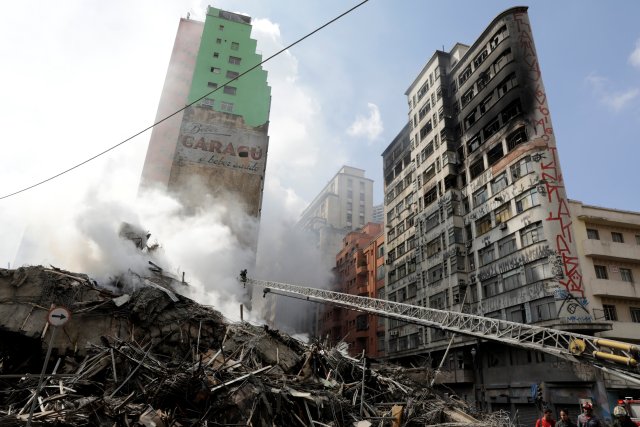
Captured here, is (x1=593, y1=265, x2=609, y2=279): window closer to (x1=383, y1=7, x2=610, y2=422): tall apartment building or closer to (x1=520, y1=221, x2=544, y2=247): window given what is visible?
(x1=383, y1=7, x2=610, y2=422): tall apartment building

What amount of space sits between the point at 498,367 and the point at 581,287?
27.9ft

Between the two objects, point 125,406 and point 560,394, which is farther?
point 560,394

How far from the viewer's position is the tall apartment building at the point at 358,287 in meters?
52.5

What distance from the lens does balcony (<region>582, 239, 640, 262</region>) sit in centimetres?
2692

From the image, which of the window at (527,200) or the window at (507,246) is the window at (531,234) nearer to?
the window at (507,246)

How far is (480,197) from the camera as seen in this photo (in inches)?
1374

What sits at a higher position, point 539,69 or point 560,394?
point 539,69

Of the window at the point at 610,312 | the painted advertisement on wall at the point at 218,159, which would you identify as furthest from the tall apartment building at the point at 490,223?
the painted advertisement on wall at the point at 218,159

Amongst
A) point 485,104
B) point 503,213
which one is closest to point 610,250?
point 503,213

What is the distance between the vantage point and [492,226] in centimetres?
3228

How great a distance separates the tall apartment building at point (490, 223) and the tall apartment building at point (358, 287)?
6.88 meters

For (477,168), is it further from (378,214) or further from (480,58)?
(378,214)

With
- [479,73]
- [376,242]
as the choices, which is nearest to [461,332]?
[479,73]

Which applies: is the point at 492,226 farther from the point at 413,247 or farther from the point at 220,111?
the point at 220,111
